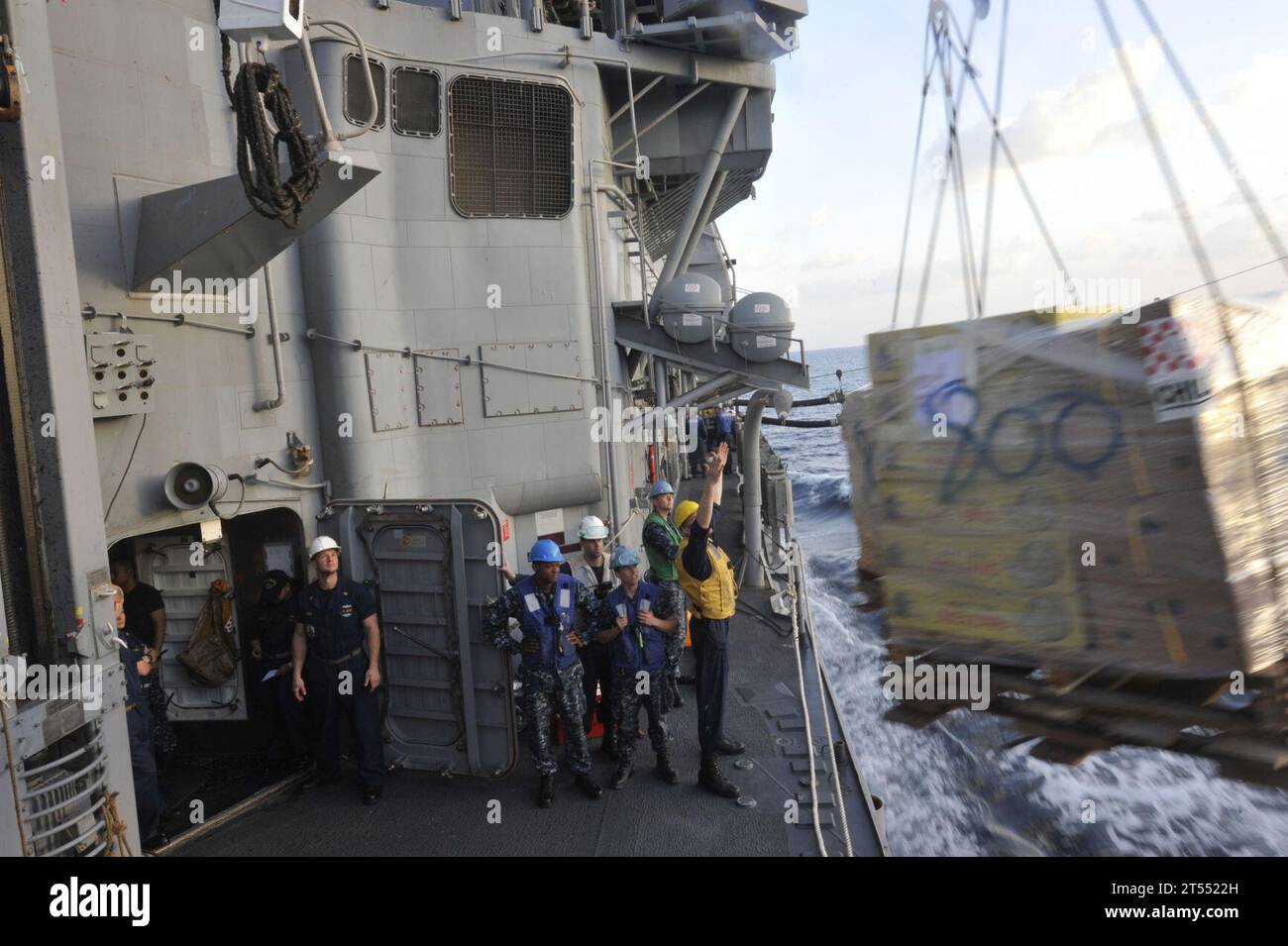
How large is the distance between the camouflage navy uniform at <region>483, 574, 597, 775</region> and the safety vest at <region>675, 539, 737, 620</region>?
811 mm

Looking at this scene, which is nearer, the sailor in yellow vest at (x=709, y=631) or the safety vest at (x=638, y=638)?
the sailor in yellow vest at (x=709, y=631)

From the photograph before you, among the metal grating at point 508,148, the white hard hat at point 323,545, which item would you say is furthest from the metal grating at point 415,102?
the white hard hat at point 323,545

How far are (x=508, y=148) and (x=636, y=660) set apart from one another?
4.97m

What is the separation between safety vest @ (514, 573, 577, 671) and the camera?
5.73m

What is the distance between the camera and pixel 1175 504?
8.31 feet

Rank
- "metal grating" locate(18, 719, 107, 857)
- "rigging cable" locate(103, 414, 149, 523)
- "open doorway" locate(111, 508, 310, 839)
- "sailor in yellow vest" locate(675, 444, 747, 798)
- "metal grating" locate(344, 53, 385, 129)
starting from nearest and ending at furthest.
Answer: "metal grating" locate(18, 719, 107, 857) → "rigging cable" locate(103, 414, 149, 523) → "sailor in yellow vest" locate(675, 444, 747, 798) → "open doorway" locate(111, 508, 310, 839) → "metal grating" locate(344, 53, 385, 129)

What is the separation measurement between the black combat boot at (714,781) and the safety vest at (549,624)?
1.18 metres

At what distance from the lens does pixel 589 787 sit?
5.88 meters

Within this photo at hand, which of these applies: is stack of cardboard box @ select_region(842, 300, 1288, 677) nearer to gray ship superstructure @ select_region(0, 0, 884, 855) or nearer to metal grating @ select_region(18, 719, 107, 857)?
gray ship superstructure @ select_region(0, 0, 884, 855)

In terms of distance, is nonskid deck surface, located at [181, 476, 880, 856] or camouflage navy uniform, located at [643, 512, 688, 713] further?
camouflage navy uniform, located at [643, 512, 688, 713]

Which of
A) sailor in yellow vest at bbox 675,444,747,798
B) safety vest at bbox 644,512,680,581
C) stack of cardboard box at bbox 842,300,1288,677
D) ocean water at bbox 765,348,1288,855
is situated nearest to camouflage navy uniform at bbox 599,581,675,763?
safety vest at bbox 644,512,680,581

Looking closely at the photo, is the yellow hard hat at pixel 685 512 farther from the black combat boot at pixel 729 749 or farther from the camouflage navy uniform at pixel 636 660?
the black combat boot at pixel 729 749

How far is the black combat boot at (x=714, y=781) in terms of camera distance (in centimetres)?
579

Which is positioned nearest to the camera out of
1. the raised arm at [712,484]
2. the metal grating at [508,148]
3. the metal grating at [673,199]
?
the raised arm at [712,484]
